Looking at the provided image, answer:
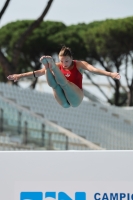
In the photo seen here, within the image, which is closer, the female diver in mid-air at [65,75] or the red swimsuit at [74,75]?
the female diver in mid-air at [65,75]

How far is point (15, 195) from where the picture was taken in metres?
4.47

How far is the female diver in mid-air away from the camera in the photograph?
612 cm

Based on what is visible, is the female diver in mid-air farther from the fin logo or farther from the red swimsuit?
the fin logo

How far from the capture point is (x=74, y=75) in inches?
256

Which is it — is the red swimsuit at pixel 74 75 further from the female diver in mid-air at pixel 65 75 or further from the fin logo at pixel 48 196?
the fin logo at pixel 48 196

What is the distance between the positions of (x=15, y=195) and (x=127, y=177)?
0.77 metres

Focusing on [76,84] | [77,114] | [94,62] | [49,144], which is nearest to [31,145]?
[49,144]

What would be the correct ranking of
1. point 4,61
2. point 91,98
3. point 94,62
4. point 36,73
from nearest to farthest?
point 36,73, point 4,61, point 91,98, point 94,62

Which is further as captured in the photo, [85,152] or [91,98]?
[91,98]

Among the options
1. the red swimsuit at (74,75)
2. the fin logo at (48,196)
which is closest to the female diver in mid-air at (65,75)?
the red swimsuit at (74,75)

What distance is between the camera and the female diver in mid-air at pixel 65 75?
6.12m

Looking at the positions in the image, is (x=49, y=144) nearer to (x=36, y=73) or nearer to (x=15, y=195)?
(x=36, y=73)

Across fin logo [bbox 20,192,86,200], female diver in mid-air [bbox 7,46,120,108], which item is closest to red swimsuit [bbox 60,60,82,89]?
female diver in mid-air [bbox 7,46,120,108]

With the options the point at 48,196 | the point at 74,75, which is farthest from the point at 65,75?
the point at 48,196
